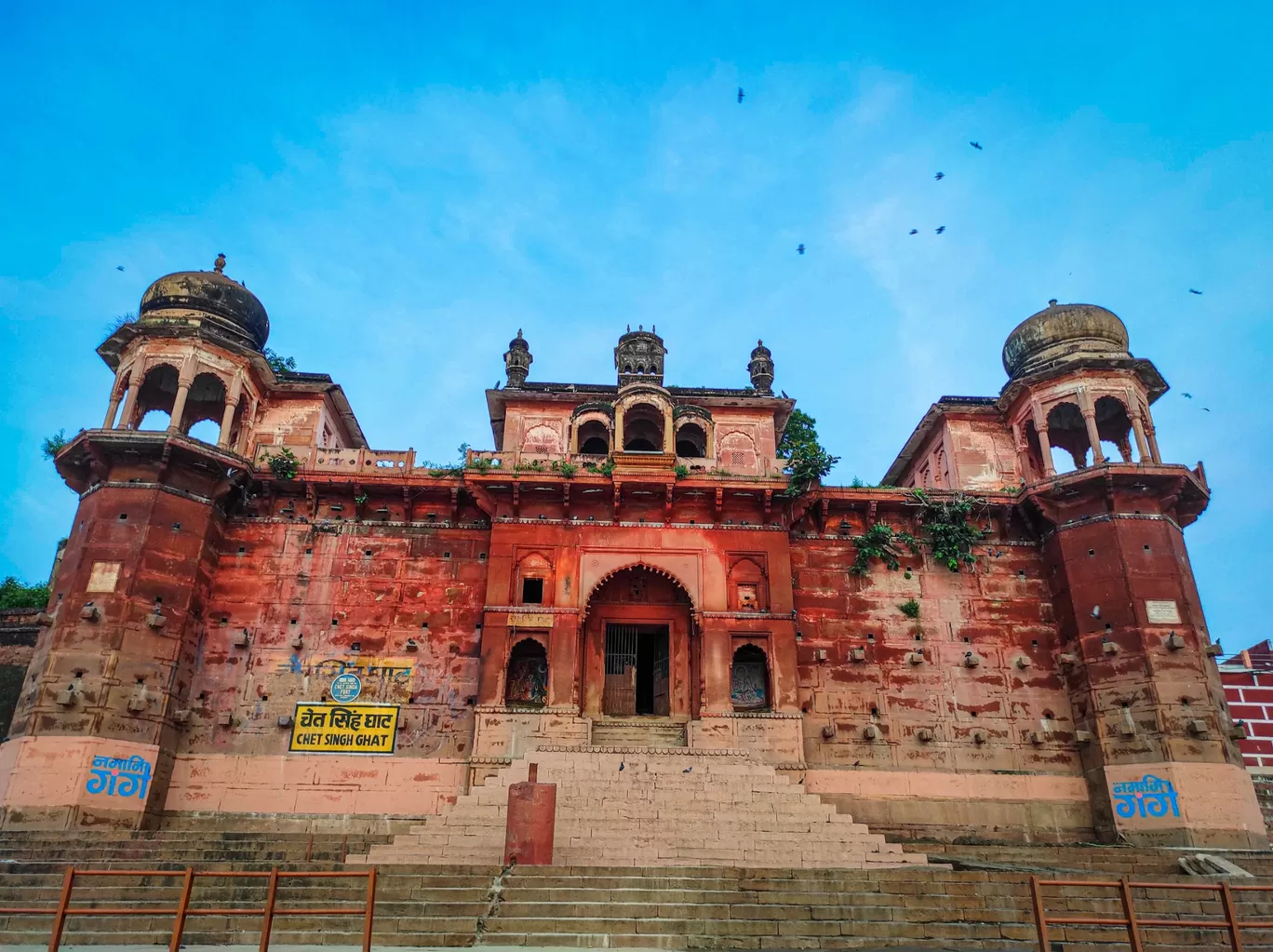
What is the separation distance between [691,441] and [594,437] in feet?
7.80

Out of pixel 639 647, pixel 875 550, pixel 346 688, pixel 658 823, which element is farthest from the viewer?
pixel 639 647

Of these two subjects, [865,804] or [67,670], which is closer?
[67,670]

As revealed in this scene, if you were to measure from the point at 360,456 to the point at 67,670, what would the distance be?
6.60 metres

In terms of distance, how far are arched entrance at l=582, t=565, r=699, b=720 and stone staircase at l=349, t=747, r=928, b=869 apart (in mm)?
2942

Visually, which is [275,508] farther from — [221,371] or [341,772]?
→ [341,772]

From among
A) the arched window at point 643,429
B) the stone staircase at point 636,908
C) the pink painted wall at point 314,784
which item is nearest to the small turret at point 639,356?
the arched window at point 643,429

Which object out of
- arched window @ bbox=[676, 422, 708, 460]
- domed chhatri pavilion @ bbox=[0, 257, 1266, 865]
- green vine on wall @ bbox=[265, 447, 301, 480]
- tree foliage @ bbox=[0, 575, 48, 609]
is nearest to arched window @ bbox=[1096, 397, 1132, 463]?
domed chhatri pavilion @ bbox=[0, 257, 1266, 865]

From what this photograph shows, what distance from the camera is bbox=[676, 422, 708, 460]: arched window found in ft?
69.8

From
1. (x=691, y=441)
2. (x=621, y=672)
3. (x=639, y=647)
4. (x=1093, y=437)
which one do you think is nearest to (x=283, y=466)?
(x=621, y=672)

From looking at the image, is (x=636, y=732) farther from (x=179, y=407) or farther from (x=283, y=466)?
(x=179, y=407)

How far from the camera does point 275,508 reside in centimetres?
1919

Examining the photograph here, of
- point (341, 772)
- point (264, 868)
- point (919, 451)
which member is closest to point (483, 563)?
point (341, 772)

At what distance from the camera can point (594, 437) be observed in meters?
22.1

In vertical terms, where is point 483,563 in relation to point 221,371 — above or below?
below
